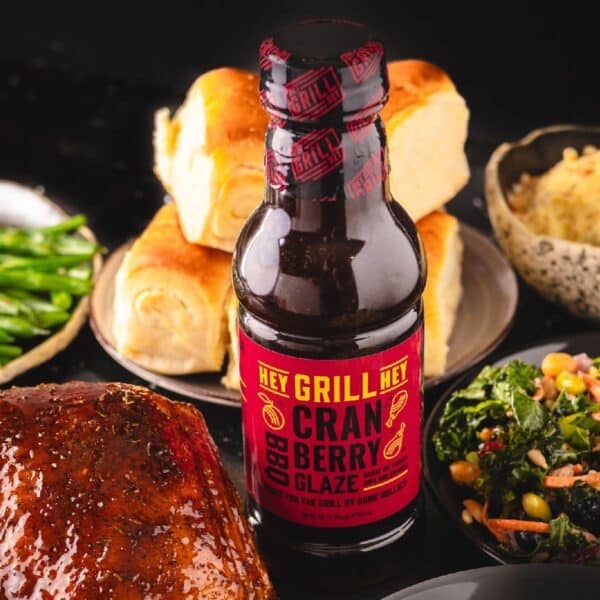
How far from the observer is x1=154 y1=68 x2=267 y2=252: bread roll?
2.06m

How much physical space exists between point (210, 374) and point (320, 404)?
62 cm

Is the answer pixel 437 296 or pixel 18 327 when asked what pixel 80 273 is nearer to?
pixel 18 327

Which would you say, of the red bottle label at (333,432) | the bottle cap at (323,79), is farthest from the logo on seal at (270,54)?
the red bottle label at (333,432)

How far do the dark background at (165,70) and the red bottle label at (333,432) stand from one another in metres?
0.84

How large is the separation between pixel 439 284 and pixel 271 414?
2.02 feet

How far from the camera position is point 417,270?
5.22 feet

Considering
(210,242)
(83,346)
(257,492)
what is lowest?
(83,346)

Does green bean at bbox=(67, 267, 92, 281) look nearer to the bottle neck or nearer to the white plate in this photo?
the white plate

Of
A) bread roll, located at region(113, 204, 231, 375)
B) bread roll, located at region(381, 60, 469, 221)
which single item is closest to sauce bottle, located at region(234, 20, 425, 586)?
bread roll, located at region(113, 204, 231, 375)

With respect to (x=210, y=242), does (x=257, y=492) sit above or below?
below

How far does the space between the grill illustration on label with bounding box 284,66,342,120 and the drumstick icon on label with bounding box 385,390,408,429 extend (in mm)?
414

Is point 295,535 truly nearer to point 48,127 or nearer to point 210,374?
point 210,374

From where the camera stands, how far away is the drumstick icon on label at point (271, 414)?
5.34 feet

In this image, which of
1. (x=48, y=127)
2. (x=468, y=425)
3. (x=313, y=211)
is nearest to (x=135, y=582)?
(x=313, y=211)
